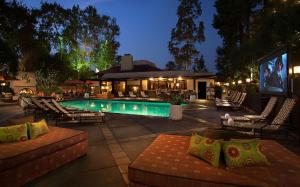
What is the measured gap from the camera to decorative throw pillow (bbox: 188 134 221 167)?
3.12m

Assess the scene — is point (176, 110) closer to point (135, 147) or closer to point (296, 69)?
point (135, 147)

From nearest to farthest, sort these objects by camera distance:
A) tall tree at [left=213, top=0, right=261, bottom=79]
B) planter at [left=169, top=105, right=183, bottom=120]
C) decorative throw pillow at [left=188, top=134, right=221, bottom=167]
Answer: decorative throw pillow at [left=188, top=134, right=221, bottom=167] < planter at [left=169, top=105, right=183, bottom=120] < tall tree at [left=213, top=0, right=261, bottom=79]

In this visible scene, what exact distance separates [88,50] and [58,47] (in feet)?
16.3

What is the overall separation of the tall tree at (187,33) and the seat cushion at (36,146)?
30743mm

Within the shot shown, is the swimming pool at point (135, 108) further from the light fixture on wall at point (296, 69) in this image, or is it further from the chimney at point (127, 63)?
the chimney at point (127, 63)

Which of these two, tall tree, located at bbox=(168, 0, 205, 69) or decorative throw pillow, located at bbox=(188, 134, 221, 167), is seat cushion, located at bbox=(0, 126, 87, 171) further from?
tall tree, located at bbox=(168, 0, 205, 69)

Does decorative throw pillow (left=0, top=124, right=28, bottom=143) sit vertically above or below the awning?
below

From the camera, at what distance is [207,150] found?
128 inches

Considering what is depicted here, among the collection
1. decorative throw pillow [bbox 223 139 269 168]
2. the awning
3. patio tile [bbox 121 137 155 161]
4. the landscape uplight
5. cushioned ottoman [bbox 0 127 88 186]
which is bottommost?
patio tile [bbox 121 137 155 161]

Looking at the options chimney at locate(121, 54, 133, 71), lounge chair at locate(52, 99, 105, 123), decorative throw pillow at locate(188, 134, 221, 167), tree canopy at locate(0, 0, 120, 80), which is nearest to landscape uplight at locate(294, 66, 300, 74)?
decorative throw pillow at locate(188, 134, 221, 167)

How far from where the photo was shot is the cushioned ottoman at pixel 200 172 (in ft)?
8.59

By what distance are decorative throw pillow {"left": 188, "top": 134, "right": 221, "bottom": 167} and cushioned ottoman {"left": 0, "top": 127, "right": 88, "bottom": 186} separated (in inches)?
102

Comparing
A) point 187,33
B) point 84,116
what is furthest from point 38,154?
point 187,33

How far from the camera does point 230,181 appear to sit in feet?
8.50
